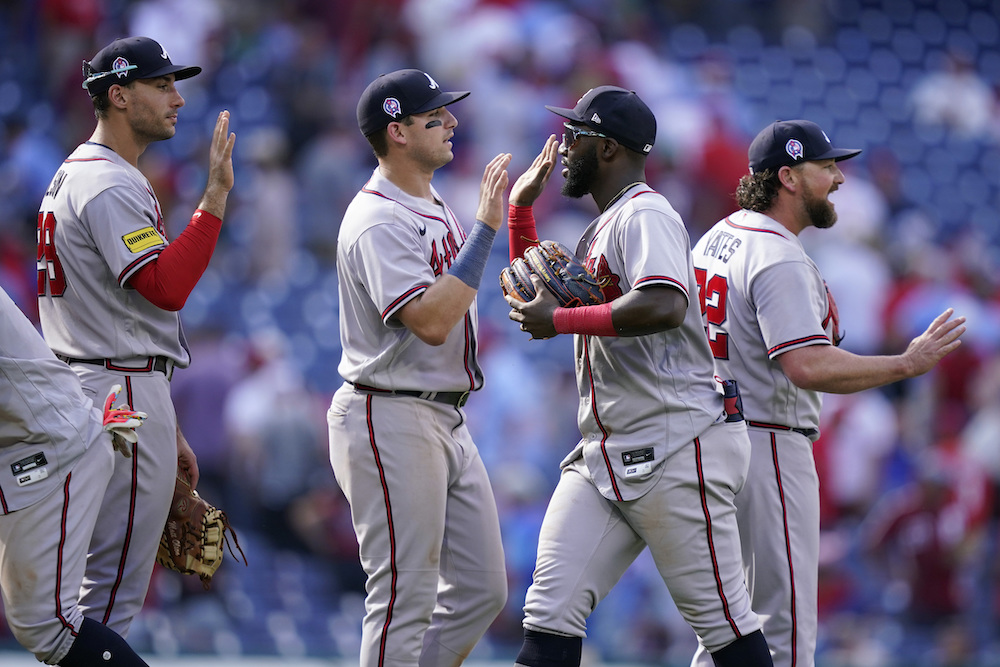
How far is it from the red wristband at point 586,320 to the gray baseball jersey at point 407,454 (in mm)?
480

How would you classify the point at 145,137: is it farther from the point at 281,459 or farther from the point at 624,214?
the point at 281,459

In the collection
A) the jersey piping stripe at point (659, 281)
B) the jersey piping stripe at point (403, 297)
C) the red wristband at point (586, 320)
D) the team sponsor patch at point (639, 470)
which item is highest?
the jersey piping stripe at point (659, 281)

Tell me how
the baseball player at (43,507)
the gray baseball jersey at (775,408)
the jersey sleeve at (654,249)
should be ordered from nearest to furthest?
the baseball player at (43,507)
the jersey sleeve at (654,249)
the gray baseball jersey at (775,408)

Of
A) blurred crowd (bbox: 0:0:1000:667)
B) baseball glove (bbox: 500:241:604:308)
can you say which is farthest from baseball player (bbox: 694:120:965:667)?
blurred crowd (bbox: 0:0:1000:667)

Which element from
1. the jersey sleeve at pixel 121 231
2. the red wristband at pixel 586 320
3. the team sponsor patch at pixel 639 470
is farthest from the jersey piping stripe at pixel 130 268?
the team sponsor patch at pixel 639 470

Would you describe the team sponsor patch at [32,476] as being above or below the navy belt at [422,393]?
below

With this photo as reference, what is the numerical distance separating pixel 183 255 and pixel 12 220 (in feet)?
19.0

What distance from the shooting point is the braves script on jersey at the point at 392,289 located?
3.82 m

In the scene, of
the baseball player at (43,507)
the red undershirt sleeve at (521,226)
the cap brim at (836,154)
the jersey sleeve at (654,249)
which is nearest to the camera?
the baseball player at (43,507)

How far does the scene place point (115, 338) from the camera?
3811 mm

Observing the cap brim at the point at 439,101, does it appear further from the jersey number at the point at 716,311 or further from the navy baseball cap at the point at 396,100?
the jersey number at the point at 716,311

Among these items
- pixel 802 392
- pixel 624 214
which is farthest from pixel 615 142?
pixel 802 392

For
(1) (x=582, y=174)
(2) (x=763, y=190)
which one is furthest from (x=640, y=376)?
(2) (x=763, y=190)

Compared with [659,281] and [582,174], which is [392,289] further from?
[659,281]
